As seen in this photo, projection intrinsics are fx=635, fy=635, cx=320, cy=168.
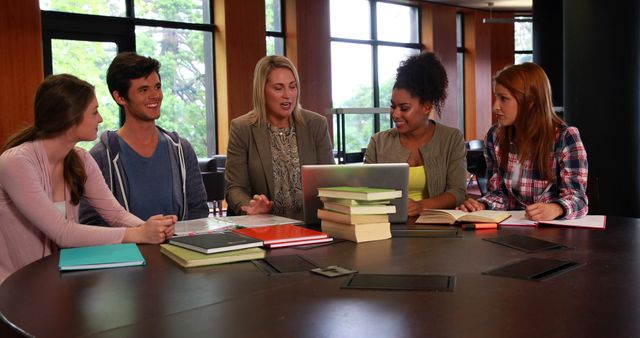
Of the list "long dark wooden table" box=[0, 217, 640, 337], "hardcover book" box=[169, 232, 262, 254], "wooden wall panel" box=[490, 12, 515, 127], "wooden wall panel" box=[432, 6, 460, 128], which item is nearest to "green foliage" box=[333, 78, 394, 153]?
"wooden wall panel" box=[432, 6, 460, 128]

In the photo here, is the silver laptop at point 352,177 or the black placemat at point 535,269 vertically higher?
the silver laptop at point 352,177

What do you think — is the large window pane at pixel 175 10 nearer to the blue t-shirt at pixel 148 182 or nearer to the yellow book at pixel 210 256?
the blue t-shirt at pixel 148 182

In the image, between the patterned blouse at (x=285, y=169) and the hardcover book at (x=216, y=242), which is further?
the patterned blouse at (x=285, y=169)

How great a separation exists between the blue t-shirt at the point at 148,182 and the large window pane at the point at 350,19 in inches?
320

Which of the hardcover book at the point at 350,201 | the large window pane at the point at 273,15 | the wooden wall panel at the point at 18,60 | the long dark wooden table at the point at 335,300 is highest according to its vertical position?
the large window pane at the point at 273,15

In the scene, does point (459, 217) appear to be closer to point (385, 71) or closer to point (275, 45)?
point (275, 45)

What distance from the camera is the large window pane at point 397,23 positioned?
37.9ft

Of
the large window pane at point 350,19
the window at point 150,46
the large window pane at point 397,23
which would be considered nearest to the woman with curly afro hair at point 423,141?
the window at point 150,46

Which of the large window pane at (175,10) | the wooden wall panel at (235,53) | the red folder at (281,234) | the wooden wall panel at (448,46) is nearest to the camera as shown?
the red folder at (281,234)

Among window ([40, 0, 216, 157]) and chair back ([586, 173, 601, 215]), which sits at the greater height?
window ([40, 0, 216, 157])

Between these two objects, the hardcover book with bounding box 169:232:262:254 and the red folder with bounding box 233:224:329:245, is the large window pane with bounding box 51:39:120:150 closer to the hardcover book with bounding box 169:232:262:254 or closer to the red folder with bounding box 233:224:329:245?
the red folder with bounding box 233:224:329:245

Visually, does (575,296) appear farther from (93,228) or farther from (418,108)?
(418,108)

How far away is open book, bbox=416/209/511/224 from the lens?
221cm

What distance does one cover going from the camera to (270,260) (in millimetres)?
1692
